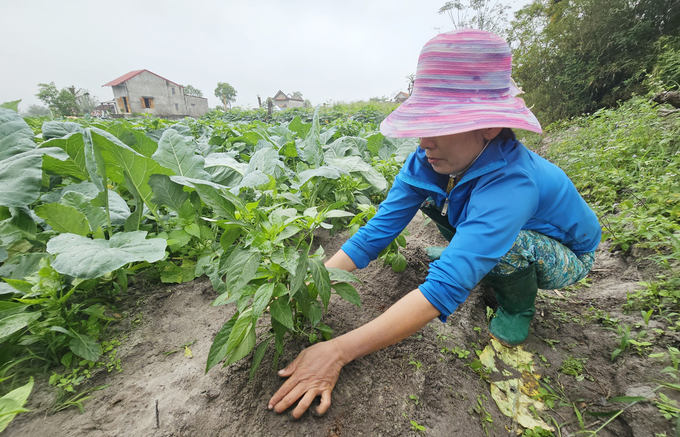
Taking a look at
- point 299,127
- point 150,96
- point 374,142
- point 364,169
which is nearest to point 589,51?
point 374,142

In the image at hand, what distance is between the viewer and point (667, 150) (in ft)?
7.91

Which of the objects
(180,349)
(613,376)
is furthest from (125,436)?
(613,376)

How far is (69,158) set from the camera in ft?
5.11

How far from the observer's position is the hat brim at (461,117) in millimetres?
952

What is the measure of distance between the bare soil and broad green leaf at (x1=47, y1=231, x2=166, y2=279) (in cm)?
47

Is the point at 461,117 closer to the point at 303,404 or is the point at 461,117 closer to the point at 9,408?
the point at 303,404

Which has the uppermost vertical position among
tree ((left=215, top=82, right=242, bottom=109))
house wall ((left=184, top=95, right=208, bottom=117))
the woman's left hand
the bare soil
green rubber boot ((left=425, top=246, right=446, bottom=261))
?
tree ((left=215, top=82, right=242, bottom=109))

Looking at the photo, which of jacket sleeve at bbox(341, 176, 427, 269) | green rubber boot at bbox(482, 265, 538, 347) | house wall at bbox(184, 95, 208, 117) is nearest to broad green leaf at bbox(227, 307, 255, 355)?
jacket sleeve at bbox(341, 176, 427, 269)

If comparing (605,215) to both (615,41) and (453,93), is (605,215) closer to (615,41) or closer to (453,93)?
(453,93)

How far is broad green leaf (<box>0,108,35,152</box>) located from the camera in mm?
1521

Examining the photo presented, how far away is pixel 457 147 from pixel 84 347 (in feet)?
5.42

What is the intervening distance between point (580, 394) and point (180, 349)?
171cm

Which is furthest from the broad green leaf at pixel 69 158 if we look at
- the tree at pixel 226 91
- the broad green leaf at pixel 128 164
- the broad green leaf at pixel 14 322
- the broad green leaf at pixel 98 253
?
the tree at pixel 226 91

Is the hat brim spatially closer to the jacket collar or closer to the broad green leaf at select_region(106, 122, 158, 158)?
the jacket collar
